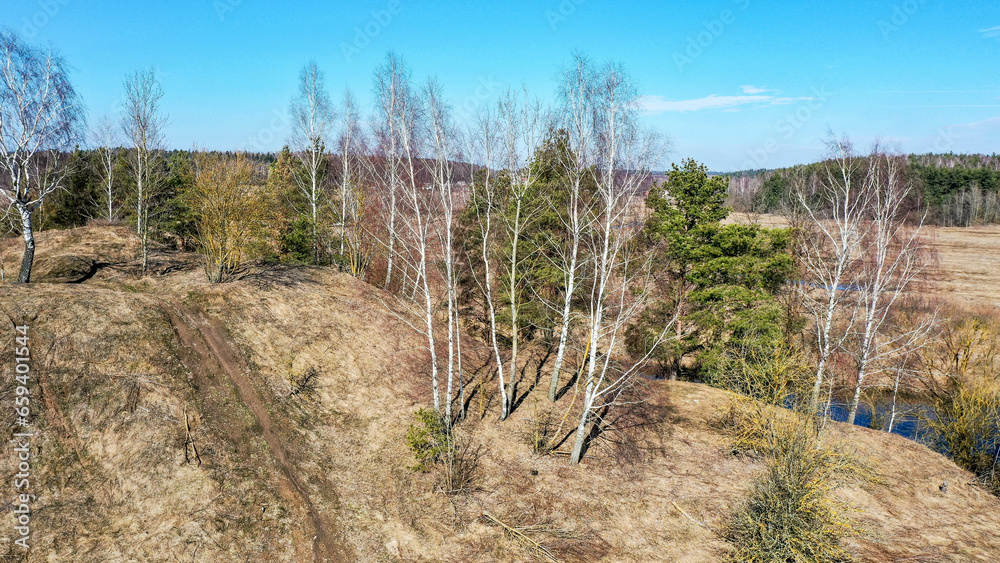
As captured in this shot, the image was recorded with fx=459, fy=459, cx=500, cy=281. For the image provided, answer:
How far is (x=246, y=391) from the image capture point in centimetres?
1533

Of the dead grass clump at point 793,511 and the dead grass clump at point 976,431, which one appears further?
the dead grass clump at point 976,431

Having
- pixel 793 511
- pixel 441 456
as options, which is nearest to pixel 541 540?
pixel 441 456

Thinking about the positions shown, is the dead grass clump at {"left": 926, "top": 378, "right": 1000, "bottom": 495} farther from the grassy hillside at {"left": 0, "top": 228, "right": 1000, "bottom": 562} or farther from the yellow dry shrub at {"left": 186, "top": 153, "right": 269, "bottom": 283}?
the yellow dry shrub at {"left": 186, "top": 153, "right": 269, "bottom": 283}

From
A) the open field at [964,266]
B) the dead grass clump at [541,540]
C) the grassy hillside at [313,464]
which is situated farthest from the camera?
the open field at [964,266]

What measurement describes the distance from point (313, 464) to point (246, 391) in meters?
3.87

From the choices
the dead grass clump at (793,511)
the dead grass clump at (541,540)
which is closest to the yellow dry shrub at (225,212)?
the dead grass clump at (541,540)

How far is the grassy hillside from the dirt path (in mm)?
55

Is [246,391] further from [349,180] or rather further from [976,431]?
[976,431]

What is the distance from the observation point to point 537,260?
21031mm

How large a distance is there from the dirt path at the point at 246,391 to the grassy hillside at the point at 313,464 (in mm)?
55

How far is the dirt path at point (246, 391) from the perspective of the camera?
36.2 feet

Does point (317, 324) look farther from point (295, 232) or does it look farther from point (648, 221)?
point (648, 221)

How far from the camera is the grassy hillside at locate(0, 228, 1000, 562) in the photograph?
1095 cm

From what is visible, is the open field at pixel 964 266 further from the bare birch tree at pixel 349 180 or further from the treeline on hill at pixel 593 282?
the bare birch tree at pixel 349 180
